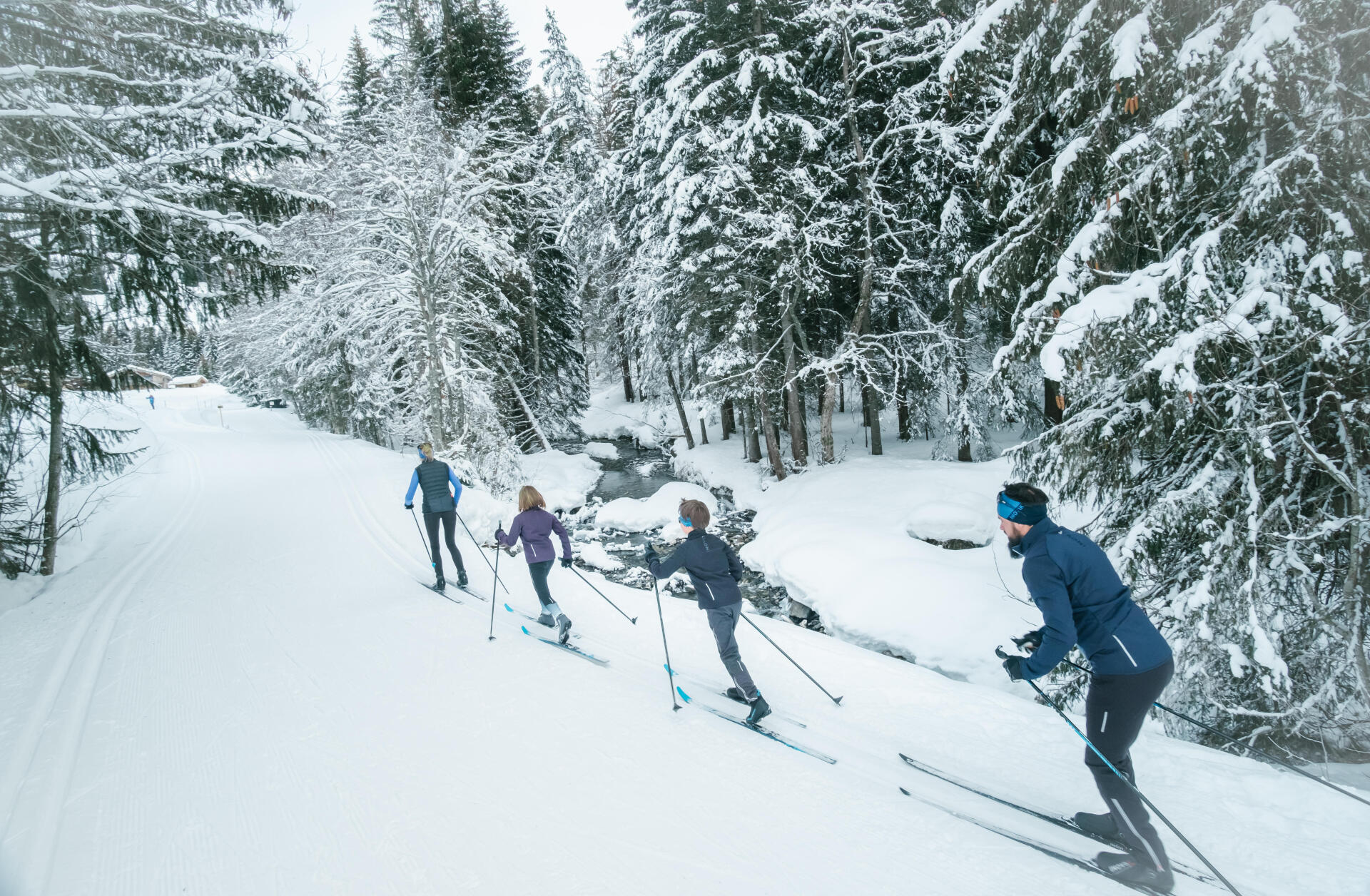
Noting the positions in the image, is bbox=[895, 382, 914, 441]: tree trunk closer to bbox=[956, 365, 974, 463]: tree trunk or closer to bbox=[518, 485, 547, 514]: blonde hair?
bbox=[956, 365, 974, 463]: tree trunk

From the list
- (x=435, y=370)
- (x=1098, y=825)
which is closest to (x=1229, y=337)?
(x=1098, y=825)

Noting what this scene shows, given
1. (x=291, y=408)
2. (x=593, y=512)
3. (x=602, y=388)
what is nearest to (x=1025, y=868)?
(x=593, y=512)

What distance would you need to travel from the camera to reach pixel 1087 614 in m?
2.96

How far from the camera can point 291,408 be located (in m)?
44.8

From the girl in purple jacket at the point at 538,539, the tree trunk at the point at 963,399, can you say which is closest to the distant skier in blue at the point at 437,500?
the girl in purple jacket at the point at 538,539

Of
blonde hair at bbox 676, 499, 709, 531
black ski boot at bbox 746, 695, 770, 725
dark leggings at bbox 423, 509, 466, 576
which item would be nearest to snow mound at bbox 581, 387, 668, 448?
dark leggings at bbox 423, 509, 466, 576

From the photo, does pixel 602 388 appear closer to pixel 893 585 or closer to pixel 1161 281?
pixel 893 585

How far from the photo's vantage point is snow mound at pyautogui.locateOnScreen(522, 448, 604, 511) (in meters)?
17.7

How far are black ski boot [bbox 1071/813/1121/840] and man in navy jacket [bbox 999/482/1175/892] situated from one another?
155mm

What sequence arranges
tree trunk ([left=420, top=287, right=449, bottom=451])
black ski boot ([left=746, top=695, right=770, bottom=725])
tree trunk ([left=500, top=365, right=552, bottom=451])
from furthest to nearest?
tree trunk ([left=500, top=365, right=552, bottom=451]), tree trunk ([left=420, top=287, right=449, bottom=451]), black ski boot ([left=746, top=695, right=770, bottom=725])

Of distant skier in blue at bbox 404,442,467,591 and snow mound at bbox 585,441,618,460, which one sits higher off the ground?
distant skier in blue at bbox 404,442,467,591

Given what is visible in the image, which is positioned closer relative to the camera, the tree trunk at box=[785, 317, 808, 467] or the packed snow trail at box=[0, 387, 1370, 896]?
the packed snow trail at box=[0, 387, 1370, 896]

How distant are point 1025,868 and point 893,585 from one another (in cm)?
571

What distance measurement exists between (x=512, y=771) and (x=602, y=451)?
21992 mm
